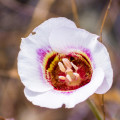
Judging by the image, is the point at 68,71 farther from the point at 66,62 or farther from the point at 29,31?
the point at 29,31

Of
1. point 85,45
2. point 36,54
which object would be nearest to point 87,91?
point 85,45

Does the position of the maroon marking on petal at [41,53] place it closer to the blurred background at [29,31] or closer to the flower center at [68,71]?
the flower center at [68,71]

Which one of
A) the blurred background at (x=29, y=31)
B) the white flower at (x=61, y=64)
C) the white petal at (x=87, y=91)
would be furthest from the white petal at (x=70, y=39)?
the blurred background at (x=29, y=31)

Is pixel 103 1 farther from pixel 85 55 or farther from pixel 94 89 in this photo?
pixel 94 89

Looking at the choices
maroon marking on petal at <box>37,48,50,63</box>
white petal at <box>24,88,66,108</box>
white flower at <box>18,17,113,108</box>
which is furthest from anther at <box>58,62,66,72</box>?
white petal at <box>24,88,66,108</box>

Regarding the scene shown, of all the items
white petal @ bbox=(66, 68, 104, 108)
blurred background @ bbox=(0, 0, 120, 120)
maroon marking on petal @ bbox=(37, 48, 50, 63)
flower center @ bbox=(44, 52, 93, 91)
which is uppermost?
white petal @ bbox=(66, 68, 104, 108)

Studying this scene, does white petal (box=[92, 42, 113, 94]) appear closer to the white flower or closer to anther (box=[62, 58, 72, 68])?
the white flower

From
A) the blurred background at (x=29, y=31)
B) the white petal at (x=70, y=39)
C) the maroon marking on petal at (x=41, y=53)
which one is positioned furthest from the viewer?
the blurred background at (x=29, y=31)
